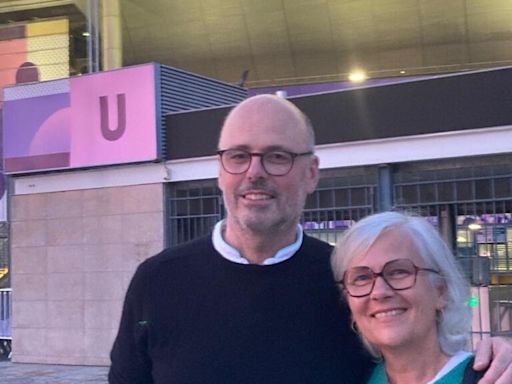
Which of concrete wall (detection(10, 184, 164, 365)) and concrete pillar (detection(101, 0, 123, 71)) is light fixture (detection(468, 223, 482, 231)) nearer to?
concrete wall (detection(10, 184, 164, 365))

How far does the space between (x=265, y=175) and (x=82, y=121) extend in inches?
359

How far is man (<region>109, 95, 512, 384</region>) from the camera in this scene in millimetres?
2391

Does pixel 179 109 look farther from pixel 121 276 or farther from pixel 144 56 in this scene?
pixel 144 56

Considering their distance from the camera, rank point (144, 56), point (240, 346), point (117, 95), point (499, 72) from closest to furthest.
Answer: point (240, 346), point (499, 72), point (117, 95), point (144, 56)

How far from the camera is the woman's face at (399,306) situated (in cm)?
213

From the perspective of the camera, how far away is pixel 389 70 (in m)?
21.1

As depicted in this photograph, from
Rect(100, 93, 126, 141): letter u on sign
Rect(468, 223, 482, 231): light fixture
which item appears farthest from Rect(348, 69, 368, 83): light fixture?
Rect(468, 223, 482, 231): light fixture

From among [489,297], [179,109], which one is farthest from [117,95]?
[489,297]

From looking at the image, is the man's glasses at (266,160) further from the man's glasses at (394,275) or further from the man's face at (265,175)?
the man's glasses at (394,275)

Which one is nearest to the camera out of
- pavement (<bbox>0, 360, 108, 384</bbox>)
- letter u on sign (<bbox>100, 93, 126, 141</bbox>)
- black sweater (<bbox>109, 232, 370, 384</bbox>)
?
black sweater (<bbox>109, 232, 370, 384</bbox>)

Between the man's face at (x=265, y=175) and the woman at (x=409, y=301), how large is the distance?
0.29 metres

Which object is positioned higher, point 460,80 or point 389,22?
point 389,22

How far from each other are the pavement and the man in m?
7.62

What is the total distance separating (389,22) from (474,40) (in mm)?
2197
